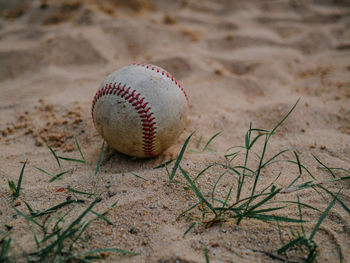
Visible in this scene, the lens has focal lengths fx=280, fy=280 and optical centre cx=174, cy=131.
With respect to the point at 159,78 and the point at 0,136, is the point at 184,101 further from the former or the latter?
the point at 0,136

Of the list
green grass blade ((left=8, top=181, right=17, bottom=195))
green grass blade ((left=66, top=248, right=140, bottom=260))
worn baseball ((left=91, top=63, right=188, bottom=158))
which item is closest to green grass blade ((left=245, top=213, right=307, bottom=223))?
green grass blade ((left=66, top=248, right=140, bottom=260))

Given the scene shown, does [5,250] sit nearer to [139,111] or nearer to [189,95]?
[139,111]

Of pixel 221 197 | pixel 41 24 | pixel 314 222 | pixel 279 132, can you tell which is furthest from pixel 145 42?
pixel 314 222

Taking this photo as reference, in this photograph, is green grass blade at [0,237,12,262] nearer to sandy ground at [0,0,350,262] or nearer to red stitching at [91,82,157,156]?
sandy ground at [0,0,350,262]

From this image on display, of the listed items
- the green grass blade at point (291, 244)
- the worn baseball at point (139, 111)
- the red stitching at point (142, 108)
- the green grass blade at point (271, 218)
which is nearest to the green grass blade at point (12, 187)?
the worn baseball at point (139, 111)

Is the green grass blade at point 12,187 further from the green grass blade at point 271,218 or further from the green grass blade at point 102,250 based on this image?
the green grass blade at point 271,218
